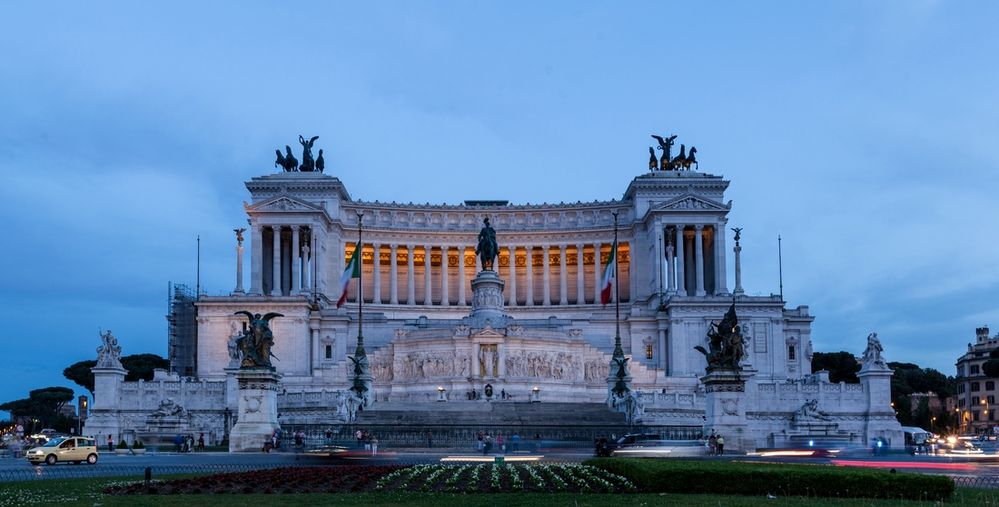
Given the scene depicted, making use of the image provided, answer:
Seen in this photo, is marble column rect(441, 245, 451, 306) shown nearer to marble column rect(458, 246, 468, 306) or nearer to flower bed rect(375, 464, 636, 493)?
marble column rect(458, 246, 468, 306)

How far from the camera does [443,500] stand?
25.7 meters

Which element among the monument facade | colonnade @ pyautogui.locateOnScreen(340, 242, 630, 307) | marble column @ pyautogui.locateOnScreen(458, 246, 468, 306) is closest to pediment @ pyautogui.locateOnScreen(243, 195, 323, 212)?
the monument facade

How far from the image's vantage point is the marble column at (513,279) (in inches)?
4850

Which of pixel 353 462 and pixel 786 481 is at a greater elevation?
pixel 786 481

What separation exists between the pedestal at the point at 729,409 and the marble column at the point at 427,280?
241 feet

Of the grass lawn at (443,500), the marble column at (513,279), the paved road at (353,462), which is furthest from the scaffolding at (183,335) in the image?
the grass lawn at (443,500)

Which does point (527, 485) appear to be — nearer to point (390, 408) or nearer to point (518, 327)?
point (390, 408)

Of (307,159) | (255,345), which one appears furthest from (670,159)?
(255,345)

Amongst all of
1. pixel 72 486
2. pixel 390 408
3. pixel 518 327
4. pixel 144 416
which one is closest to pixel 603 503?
pixel 72 486

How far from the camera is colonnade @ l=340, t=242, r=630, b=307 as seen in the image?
400 feet

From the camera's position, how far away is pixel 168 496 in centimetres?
2703

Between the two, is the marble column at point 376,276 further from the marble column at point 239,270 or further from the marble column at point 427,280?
the marble column at point 239,270

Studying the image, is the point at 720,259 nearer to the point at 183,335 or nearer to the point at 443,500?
Answer: the point at 183,335

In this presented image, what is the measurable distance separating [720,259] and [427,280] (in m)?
A: 31.9
